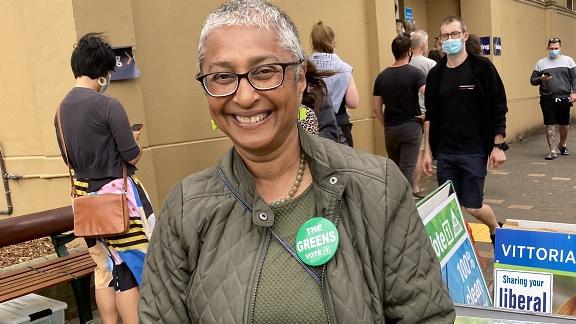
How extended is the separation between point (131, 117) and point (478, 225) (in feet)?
11.9

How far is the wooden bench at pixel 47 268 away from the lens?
12.7ft

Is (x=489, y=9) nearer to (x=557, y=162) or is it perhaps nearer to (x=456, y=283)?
(x=557, y=162)

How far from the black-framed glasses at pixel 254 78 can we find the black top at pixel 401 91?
202 inches

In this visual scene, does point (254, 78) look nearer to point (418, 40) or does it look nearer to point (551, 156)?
point (418, 40)

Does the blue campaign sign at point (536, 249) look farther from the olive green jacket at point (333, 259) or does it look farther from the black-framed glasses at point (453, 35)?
the black-framed glasses at point (453, 35)

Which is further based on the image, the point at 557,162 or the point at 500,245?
the point at 557,162

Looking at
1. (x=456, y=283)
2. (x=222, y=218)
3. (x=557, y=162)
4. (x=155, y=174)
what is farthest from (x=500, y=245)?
(x=557, y=162)

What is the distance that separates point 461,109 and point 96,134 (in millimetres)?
2747

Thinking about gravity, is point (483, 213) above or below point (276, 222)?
below

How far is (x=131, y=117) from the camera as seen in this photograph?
5.28 meters

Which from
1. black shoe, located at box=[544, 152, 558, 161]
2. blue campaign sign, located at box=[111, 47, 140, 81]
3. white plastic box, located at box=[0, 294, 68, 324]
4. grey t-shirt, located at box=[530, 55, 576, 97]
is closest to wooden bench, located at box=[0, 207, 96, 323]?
white plastic box, located at box=[0, 294, 68, 324]

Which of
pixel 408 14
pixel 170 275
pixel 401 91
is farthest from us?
pixel 408 14

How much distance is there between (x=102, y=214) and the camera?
3.63 m

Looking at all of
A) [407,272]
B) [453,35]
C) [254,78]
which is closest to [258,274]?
[407,272]
